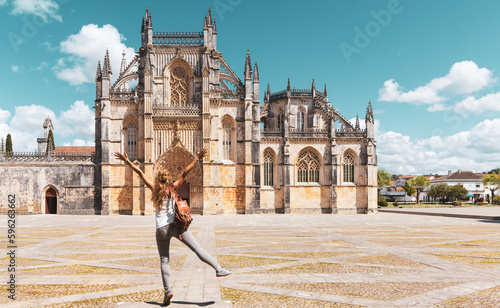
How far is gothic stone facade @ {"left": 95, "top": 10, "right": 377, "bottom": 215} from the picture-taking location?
34625mm

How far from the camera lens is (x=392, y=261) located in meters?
10.0

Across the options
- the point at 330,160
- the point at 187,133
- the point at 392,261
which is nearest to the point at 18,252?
the point at 392,261

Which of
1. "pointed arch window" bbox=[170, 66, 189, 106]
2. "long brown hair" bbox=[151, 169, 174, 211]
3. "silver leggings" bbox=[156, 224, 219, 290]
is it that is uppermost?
"pointed arch window" bbox=[170, 66, 189, 106]

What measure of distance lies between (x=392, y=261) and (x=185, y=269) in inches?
231

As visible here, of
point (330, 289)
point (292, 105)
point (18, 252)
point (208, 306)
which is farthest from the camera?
point (292, 105)

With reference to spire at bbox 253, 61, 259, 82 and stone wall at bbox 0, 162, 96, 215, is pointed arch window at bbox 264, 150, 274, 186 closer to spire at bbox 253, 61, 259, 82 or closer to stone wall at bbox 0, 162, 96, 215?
spire at bbox 253, 61, 259, 82

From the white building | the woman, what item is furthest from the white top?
the white building

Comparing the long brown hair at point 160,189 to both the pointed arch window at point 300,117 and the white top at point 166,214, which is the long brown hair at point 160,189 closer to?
the white top at point 166,214

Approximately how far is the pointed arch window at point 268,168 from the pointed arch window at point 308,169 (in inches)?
121

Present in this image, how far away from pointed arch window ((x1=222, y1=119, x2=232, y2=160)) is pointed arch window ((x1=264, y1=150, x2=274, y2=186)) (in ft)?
14.6

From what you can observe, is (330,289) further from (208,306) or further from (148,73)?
(148,73)

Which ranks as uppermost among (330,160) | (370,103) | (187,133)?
(370,103)

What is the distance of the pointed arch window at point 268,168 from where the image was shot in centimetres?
3806

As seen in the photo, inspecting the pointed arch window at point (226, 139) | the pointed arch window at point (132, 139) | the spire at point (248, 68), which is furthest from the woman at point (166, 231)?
the spire at point (248, 68)
